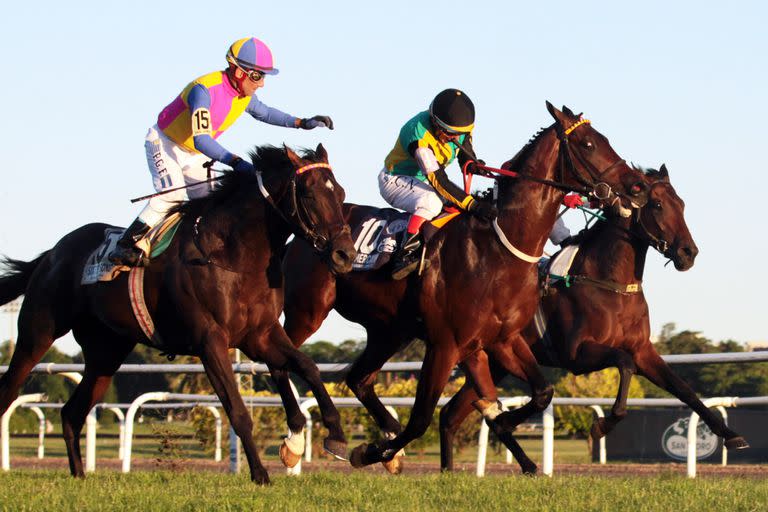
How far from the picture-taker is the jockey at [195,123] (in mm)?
7336

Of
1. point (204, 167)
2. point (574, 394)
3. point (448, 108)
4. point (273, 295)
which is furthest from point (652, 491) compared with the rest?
point (574, 394)

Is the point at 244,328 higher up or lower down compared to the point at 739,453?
higher up

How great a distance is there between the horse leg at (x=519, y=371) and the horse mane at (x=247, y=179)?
6.07ft

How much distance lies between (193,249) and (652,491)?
2894 millimetres

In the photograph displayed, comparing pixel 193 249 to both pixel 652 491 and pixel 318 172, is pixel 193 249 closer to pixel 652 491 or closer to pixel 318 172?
pixel 318 172

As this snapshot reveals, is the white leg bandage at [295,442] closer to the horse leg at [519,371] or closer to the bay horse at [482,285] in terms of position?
the bay horse at [482,285]

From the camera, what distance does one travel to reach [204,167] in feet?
25.0

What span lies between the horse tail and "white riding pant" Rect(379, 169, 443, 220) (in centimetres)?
253

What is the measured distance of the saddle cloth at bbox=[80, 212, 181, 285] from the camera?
730cm

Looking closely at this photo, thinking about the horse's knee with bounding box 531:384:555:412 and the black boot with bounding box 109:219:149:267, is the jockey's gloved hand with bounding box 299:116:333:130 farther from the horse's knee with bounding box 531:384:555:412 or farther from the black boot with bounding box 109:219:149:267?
the horse's knee with bounding box 531:384:555:412

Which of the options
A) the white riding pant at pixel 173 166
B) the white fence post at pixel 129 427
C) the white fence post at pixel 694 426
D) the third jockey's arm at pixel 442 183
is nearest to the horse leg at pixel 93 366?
the white riding pant at pixel 173 166

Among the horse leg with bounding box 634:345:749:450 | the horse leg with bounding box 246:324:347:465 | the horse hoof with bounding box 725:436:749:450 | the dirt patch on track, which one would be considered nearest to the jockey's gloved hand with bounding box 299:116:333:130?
the horse leg with bounding box 246:324:347:465

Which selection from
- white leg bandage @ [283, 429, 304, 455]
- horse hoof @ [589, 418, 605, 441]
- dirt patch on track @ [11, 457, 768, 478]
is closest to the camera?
white leg bandage @ [283, 429, 304, 455]

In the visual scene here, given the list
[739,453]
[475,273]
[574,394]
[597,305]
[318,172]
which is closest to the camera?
[318,172]
